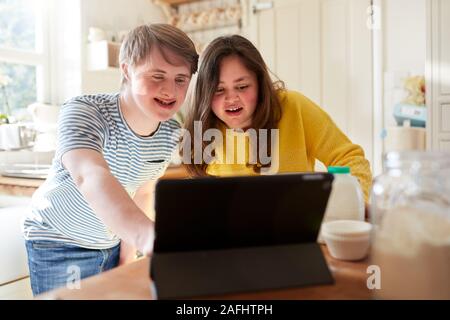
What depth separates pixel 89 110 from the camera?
3.06ft

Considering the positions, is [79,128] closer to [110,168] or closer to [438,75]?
[110,168]

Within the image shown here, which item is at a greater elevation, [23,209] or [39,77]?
[39,77]

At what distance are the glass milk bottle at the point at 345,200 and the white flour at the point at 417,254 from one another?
25 cm

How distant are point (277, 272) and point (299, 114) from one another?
0.84m

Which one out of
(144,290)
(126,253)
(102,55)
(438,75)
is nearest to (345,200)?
(144,290)

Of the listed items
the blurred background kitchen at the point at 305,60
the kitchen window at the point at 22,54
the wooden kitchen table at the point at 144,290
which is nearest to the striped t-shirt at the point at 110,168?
the wooden kitchen table at the point at 144,290

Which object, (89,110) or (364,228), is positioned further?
(89,110)

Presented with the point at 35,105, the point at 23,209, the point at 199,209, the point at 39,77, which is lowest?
the point at 23,209

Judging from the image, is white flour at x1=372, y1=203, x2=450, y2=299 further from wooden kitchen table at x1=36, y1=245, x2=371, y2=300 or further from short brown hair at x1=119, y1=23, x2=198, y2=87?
short brown hair at x1=119, y1=23, x2=198, y2=87

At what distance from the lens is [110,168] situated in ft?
3.50

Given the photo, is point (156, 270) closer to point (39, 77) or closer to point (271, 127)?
point (271, 127)

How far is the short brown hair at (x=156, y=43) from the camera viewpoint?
3.25ft

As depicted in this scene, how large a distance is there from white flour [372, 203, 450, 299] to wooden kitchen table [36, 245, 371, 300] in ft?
0.16

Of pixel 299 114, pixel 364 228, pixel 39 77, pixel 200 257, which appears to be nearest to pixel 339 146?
pixel 299 114
